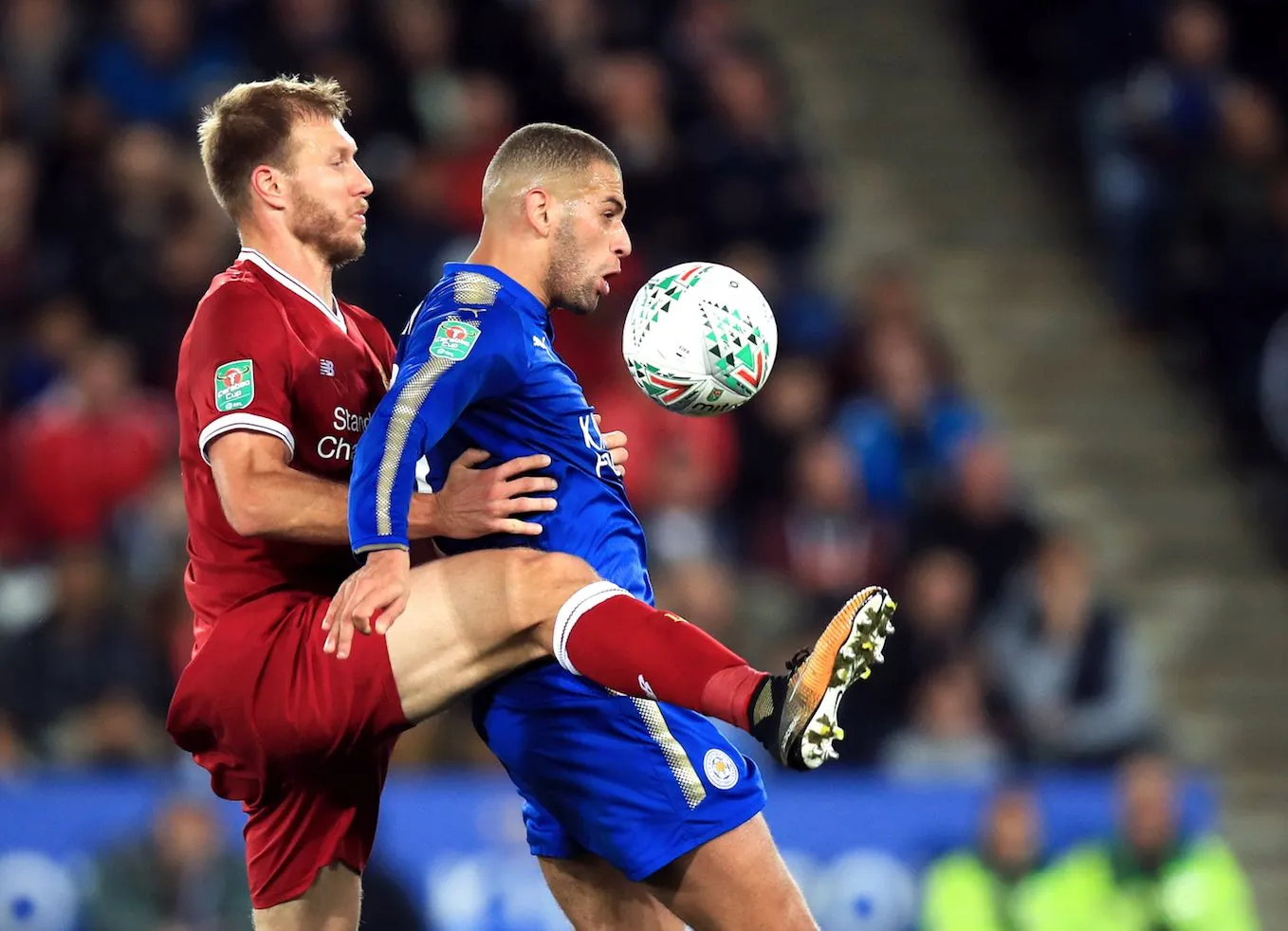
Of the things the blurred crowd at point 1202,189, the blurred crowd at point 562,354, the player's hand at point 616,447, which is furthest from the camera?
the blurred crowd at point 1202,189

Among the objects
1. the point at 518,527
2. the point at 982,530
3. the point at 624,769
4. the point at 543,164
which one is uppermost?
the point at 543,164

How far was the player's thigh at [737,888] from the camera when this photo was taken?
429 centimetres

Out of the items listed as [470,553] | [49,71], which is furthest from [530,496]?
[49,71]

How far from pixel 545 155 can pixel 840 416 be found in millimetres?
5406

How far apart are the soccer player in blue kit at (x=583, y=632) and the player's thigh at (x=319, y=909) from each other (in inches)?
18.4

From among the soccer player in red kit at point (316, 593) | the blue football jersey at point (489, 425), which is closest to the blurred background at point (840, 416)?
the soccer player in red kit at point (316, 593)

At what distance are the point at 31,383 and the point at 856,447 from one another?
387cm

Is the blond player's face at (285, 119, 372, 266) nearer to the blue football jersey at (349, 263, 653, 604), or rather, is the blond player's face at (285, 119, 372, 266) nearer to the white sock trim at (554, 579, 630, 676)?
the blue football jersey at (349, 263, 653, 604)

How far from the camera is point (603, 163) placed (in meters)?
4.59

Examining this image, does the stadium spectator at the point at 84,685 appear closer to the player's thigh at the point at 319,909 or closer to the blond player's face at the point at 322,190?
the player's thigh at the point at 319,909

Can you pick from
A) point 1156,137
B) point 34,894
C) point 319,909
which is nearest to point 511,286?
point 319,909

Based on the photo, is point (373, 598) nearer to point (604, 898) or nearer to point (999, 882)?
point (604, 898)

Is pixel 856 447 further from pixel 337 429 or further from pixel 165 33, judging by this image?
pixel 337 429

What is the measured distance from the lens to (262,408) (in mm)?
4375
